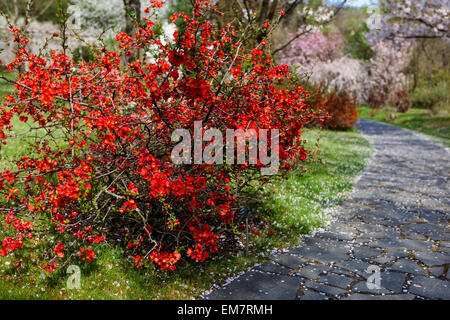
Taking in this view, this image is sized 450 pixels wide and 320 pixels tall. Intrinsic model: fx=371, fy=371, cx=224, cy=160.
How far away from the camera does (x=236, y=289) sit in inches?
153

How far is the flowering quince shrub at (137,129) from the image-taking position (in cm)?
352

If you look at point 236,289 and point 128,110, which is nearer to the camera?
point 236,289

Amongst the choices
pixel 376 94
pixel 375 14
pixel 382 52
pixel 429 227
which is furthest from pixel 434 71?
pixel 429 227

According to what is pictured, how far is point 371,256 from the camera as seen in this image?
470cm

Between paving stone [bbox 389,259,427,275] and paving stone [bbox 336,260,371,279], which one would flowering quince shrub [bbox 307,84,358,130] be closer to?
paving stone [bbox 389,259,427,275]

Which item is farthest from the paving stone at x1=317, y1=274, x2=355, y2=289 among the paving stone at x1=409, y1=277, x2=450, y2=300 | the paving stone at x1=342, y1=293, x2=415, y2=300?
the paving stone at x1=409, y1=277, x2=450, y2=300

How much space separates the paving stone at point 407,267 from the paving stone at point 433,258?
18 cm

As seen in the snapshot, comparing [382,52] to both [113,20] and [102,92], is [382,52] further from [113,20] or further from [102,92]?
[102,92]

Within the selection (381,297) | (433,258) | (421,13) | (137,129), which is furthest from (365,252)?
(421,13)

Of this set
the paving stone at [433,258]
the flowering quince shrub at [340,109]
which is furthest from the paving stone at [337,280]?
the flowering quince shrub at [340,109]

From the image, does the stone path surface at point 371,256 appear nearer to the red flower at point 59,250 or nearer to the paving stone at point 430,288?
the paving stone at point 430,288

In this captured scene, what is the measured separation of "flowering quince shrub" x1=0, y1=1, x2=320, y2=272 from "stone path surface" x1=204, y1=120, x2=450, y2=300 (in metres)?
0.89

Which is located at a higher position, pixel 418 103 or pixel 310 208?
pixel 418 103

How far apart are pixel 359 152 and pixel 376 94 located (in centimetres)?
2022
